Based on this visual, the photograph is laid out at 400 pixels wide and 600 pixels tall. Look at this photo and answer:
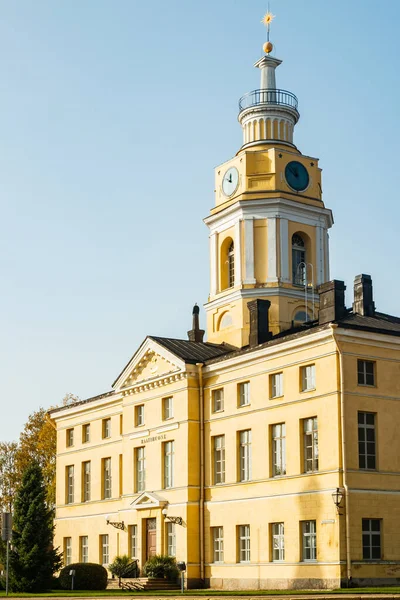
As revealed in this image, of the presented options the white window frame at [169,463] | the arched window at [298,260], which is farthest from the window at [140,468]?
the arched window at [298,260]

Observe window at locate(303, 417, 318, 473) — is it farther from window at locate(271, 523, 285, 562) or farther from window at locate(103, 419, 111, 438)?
→ window at locate(103, 419, 111, 438)

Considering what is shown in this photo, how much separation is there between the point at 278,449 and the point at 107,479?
17017 millimetres

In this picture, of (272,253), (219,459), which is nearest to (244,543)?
(219,459)

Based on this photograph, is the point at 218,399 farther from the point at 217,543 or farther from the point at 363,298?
the point at 363,298

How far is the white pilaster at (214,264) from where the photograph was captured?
56.5 meters

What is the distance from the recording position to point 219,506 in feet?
156

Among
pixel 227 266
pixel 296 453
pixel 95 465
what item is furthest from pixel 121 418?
pixel 296 453

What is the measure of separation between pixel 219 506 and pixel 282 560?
17.9 ft

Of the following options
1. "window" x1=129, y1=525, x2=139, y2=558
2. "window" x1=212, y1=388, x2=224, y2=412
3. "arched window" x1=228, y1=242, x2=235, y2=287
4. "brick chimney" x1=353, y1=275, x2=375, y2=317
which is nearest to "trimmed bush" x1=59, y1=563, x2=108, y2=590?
"window" x1=129, y1=525, x2=139, y2=558

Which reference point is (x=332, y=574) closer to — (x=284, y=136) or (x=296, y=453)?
(x=296, y=453)

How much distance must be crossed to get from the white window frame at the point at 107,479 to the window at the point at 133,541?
15.5 feet

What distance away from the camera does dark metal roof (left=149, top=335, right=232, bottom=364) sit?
50219 mm

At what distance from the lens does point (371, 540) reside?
131ft

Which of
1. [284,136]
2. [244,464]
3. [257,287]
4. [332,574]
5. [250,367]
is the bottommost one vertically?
[332,574]
